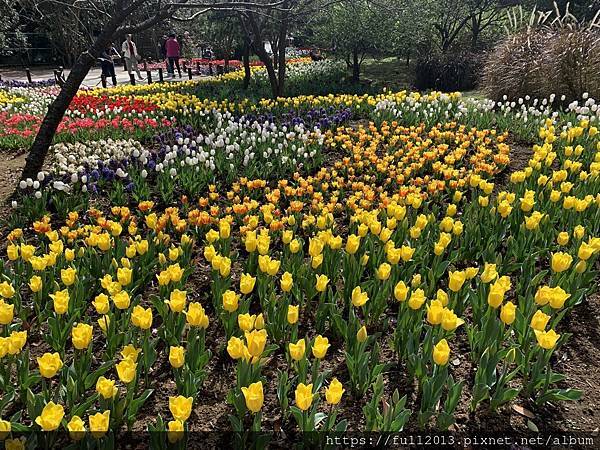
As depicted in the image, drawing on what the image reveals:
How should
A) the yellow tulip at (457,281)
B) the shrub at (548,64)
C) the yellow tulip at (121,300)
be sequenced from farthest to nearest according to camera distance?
the shrub at (548,64), the yellow tulip at (457,281), the yellow tulip at (121,300)

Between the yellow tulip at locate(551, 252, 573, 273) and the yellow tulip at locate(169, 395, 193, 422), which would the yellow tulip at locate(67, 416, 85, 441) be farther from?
the yellow tulip at locate(551, 252, 573, 273)

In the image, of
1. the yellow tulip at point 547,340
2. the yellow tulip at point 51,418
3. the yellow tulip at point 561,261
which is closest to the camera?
the yellow tulip at point 51,418

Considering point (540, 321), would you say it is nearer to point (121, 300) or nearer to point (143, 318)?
point (143, 318)

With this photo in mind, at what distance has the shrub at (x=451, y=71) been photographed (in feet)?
56.0

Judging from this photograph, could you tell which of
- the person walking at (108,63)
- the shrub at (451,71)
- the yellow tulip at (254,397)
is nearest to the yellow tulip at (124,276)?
the yellow tulip at (254,397)

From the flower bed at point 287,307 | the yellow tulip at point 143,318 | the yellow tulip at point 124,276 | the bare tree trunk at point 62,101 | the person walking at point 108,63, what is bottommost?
the flower bed at point 287,307

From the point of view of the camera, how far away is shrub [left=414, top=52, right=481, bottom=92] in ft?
56.0

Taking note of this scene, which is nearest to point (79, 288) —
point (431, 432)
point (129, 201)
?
point (431, 432)

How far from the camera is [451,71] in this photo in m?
17.2

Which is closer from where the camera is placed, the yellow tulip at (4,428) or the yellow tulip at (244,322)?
the yellow tulip at (4,428)

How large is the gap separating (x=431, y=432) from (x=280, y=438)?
706 millimetres

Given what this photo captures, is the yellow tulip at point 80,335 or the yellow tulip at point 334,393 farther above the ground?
the yellow tulip at point 80,335

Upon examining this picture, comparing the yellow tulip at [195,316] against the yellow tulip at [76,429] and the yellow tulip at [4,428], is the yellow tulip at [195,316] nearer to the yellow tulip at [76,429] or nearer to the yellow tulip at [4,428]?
the yellow tulip at [76,429]

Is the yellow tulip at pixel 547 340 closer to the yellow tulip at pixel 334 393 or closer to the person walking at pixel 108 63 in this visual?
the yellow tulip at pixel 334 393
